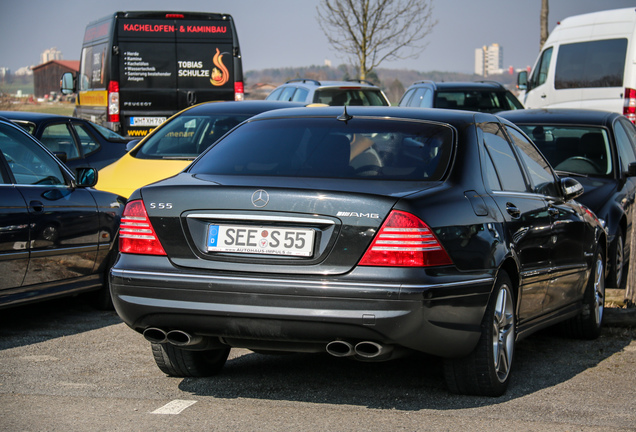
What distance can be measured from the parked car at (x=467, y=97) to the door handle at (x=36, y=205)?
1059 centimetres

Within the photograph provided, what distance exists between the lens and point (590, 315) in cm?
686

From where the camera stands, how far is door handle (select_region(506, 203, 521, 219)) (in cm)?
538

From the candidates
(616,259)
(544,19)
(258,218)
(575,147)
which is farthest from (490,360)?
(544,19)

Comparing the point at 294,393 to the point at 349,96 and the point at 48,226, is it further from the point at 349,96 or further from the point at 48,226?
the point at 349,96

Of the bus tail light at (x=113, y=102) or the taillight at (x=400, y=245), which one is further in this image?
the bus tail light at (x=113, y=102)

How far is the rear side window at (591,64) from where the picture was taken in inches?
714

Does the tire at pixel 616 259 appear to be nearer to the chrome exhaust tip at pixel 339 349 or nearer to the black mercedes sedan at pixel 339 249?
the black mercedes sedan at pixel 339 249

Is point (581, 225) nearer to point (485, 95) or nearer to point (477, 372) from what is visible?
point (477, 372)

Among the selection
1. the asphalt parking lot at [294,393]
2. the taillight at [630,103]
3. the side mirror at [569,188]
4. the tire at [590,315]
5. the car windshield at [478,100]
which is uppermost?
the side mirror at [569,188]

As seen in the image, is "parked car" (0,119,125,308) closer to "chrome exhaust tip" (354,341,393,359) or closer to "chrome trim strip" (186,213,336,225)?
"chrome trim strip" (186,213,336,225)

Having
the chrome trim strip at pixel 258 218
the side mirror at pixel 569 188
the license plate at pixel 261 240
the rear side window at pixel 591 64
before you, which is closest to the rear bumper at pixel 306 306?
the license plate at pixel 261 240

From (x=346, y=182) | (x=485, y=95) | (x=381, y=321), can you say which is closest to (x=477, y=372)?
(x=381, y=321)

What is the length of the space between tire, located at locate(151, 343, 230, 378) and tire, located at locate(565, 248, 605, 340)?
279 cm

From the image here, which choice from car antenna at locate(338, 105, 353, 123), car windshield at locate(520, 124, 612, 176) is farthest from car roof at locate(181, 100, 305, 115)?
car antenna at locate(338, 105, 353, 123)
